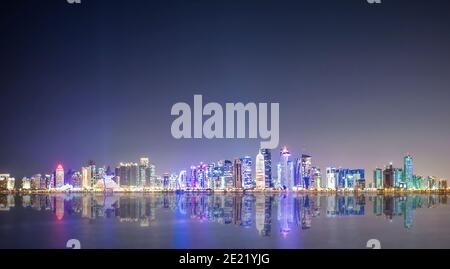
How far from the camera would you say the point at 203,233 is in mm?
7754

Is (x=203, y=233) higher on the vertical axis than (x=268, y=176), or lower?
lower

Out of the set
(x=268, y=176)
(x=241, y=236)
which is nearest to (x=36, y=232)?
(x=241, y=236)

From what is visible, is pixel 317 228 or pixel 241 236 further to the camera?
pixel 317 228
